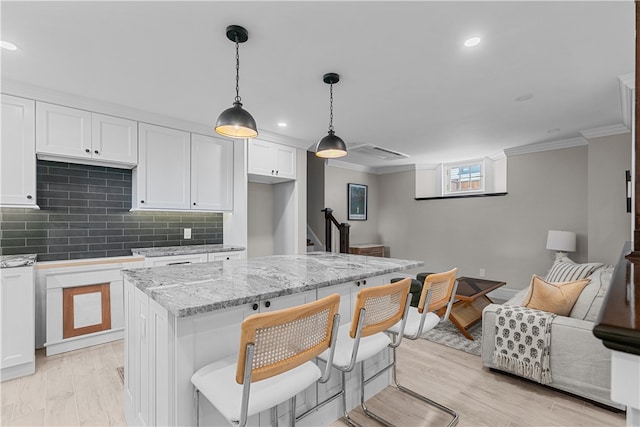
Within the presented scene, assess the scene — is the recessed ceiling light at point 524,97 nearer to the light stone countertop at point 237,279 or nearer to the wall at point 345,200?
the light stone countertop at point 237,279

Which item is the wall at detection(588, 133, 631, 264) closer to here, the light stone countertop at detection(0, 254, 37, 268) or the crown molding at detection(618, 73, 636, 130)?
the crown molding at detection(618, 73, 636, 130)

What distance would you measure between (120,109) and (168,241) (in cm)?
160

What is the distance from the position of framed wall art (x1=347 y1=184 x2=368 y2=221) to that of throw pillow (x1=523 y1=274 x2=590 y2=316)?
4161 mm

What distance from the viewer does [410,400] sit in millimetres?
2193

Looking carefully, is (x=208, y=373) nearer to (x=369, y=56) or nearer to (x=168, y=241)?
(x=369, y=56)

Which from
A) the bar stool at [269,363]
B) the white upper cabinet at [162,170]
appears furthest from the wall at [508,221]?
the bar stool at [269,363]

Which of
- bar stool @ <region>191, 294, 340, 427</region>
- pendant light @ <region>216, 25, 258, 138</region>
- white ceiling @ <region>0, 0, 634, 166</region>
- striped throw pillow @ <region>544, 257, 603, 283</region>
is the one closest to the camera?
bar stool @ <region>191, 294, 340, 427</region>

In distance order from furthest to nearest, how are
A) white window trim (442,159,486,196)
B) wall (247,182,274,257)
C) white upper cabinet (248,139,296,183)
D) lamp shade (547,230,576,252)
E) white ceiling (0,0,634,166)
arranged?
white window trim (442,159,486,196) < wall (247,182,274,257) < lamp shade (547,230,576,252) < white upper cabinet (248,139,296,183) < white ceiling (0,0,634,166)

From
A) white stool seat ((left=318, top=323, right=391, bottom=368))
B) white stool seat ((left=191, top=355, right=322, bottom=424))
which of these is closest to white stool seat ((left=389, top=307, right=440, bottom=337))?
white stool seat ((left=318, top=323, right=391, bottom=368))

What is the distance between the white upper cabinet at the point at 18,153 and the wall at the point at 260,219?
252 centimetres

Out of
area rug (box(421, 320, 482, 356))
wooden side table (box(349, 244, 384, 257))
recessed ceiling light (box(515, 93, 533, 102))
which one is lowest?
area rug (box(421, 320, 482, 356))

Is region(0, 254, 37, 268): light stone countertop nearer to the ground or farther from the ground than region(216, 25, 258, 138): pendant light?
nearer to the ground

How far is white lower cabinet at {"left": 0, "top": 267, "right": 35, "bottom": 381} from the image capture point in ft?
8.00

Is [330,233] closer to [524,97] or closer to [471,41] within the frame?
[524,97]
